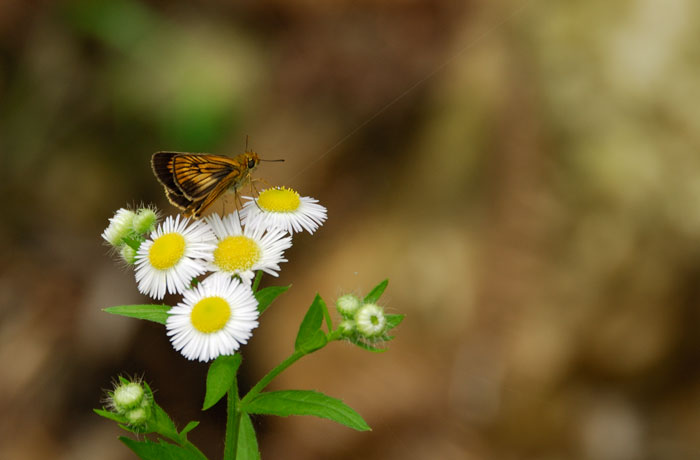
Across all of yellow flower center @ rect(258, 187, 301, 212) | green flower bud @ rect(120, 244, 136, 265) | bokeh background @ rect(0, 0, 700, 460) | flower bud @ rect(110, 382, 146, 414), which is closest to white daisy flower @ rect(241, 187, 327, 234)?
yellow flower center @ rect(258, 187, 301, 212)

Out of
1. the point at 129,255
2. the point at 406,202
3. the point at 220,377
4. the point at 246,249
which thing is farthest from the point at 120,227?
the point at 406,202

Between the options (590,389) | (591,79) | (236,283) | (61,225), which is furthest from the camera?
(61,225)

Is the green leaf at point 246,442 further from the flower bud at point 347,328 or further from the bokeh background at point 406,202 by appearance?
the bokeh background at point 406,202

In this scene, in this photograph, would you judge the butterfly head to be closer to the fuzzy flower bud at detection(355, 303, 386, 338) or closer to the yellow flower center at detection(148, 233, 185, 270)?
the yellow flower center at detection(148, 233, 185, 270)

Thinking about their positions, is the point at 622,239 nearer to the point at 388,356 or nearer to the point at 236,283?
the point at 388,356

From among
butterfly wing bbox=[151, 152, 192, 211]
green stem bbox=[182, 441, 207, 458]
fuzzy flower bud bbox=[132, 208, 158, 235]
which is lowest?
green stem bbox=[182, 441, 207, 458]

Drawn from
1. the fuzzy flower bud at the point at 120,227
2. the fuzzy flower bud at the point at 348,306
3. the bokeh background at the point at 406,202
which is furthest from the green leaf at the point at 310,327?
the bokeh background at the point at 406,202

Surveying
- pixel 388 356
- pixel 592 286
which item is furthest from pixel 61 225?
pixel 592 286

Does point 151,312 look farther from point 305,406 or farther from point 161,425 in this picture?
point 305,406
